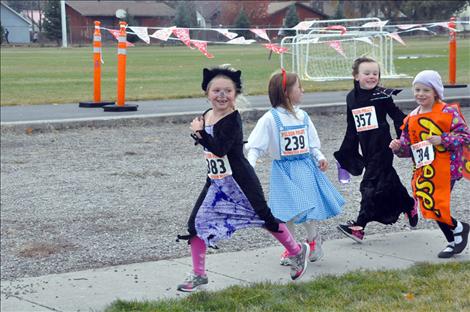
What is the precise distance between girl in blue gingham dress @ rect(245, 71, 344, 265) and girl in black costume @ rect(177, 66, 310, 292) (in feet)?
1.66

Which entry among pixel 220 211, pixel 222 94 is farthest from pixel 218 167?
pixel 222 94

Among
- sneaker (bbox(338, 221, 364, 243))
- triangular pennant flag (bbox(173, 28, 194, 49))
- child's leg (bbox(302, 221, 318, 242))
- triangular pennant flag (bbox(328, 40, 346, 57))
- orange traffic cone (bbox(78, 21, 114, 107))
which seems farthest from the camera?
triangular pennant flag (bbox(328, 40, 346, 57))

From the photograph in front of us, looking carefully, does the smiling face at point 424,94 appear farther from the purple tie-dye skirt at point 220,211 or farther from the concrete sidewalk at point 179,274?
the purple tie-dye skirt at point 220,211

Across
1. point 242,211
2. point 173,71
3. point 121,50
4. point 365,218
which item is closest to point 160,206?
point 365,218

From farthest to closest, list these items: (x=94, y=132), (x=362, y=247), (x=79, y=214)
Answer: (x=94, y=132), (x=79, y=214), (x=362, y=247)

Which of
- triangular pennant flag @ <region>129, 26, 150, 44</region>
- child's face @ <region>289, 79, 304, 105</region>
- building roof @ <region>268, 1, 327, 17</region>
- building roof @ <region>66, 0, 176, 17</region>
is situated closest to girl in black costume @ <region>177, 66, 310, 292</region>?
child's face @ <region>289, 79, 304, 105</region>

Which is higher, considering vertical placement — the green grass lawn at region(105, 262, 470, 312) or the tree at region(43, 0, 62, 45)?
the tree at region(43, 0, 62, 45)

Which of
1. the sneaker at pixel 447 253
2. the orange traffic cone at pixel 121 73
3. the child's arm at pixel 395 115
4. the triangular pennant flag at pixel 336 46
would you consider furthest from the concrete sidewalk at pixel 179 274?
the triangular pennant flag at pixel 336 46

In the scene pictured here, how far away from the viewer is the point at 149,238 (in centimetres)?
766

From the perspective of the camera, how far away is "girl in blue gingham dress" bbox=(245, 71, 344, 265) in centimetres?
647

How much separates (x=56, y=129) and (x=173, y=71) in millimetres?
18458

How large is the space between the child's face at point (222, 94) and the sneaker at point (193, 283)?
1091mm

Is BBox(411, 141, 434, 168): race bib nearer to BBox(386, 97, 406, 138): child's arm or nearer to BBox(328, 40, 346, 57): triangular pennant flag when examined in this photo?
BBox(386, 97, 406, 138): child's arm

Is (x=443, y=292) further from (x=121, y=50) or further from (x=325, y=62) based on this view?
(x=325, y=62)
